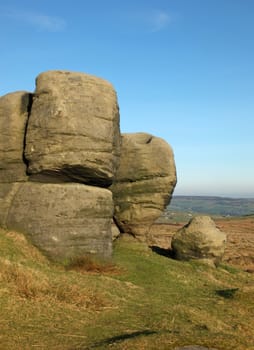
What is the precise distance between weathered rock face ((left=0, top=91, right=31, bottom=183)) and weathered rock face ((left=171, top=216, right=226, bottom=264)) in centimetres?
1069

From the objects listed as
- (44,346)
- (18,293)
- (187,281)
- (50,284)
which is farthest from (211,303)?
(44,346)

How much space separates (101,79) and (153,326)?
13.5 m

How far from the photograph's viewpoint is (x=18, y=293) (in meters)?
13.8

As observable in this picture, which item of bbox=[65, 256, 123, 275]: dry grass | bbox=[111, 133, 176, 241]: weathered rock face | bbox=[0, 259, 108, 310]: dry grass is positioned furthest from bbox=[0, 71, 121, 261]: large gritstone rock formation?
bbox=[111, 133, 176, 241]: weathered rock face

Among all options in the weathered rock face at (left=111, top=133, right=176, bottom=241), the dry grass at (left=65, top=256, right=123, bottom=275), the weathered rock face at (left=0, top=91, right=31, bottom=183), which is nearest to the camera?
the dry grass at (left=65, top=256, right=123, bottom=275)

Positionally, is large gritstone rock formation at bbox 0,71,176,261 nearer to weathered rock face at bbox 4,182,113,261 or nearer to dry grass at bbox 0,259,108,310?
weathered rock face at bbox 4,182,113,261

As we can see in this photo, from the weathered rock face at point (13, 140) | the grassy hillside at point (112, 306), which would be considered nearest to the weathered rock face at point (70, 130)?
the weathered rock face at point (13, 140)

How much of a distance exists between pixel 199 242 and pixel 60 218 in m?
9.75

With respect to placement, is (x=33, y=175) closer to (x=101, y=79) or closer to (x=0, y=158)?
(x=0, y=158)

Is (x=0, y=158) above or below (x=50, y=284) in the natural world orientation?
above

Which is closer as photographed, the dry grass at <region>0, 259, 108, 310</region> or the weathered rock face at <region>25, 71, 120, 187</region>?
the dry grass at <region>0, 259, 108, 310</region>

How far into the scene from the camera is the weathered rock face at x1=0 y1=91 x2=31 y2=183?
2188 centimetres

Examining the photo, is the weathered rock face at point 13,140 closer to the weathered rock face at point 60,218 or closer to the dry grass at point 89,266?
the weathered rock face at point 60,218

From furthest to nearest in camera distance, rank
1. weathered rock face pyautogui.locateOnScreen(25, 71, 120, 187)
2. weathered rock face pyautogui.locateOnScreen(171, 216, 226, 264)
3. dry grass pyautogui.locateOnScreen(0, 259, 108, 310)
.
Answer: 1. weathered rock face pyautogui.locateOnScreen(171, 216, 226, 264)
2. weathered rock face pyautogui.locateOnScreen(25, 71, 120, 187)
3. dry grass pyautogui.locateOnScreen(0, 259, 108, 310)
